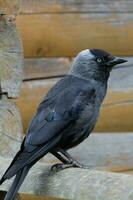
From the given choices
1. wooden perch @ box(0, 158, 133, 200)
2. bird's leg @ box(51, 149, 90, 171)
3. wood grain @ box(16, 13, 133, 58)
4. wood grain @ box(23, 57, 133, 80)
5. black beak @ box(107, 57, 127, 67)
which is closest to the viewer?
wooden perch @ box(0, 158, 133, 200)

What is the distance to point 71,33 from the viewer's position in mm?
5980

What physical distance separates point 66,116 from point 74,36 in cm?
130

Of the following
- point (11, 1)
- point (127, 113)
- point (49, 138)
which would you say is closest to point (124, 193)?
point (49, 138)

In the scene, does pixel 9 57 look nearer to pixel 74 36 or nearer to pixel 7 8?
pixel 7 8

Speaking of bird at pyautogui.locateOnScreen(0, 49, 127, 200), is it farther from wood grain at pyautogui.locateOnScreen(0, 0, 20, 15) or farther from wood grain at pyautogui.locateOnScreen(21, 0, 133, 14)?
wood grain at pyautogui.locateOnScreen(21, 0, 133, 14)

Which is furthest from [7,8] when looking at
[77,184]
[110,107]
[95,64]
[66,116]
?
[77,184]

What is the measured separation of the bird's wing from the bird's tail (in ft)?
0.11

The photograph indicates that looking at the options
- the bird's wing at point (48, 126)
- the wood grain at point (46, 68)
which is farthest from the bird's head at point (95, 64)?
the wood grain at point (46, 68)

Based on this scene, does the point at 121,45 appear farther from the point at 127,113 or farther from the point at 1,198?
the point at 1,198

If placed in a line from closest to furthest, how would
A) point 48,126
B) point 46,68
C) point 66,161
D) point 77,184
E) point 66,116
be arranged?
point 77,184
point 48,126
point 66,116
point 66,161
point 46,68

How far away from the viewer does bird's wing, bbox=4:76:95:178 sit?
14.5 feet

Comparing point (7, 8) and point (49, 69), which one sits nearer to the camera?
point (7, 8)

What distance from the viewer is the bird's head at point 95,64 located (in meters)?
5.17

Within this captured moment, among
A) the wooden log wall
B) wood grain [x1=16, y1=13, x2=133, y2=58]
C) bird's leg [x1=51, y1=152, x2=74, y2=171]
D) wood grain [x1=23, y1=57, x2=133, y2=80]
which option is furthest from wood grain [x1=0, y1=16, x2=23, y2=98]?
wood grain [x1=23, y1=57, x2=133, y2=80]
